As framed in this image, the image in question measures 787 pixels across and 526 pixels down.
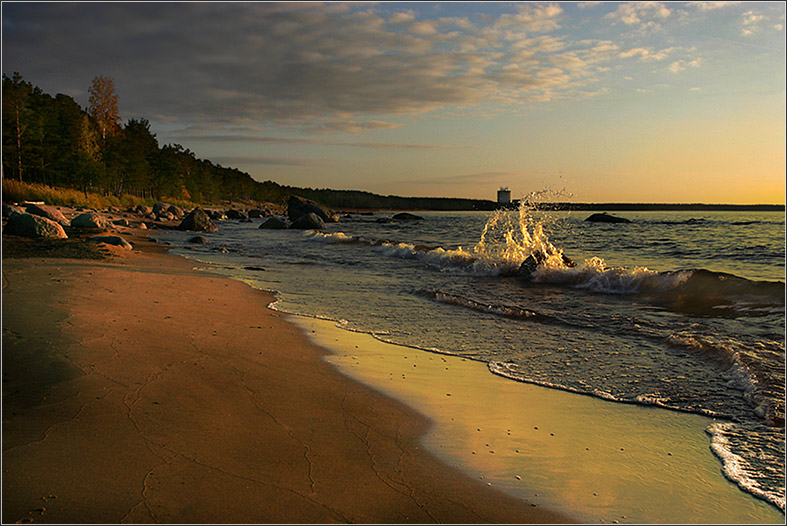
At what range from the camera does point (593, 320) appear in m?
8.62

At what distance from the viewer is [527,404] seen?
4.78 m

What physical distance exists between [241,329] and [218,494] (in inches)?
171

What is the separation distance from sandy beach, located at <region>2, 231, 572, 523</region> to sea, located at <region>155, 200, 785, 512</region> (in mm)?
1954

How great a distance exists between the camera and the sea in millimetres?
4848

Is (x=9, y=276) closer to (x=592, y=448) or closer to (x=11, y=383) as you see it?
(x=11, y=383)

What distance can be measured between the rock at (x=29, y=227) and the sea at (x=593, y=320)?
4062 mm

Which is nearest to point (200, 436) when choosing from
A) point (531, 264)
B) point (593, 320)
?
point (593, 320)

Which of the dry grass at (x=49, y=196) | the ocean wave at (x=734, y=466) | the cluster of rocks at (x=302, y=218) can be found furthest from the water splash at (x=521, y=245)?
the dry grass at (x=49, y=196)

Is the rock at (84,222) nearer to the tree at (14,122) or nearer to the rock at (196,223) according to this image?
the rock at (196,223)

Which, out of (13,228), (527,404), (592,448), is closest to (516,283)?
(527,404)

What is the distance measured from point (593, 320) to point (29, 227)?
51.7 ft

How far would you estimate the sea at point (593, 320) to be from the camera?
15.9 ft

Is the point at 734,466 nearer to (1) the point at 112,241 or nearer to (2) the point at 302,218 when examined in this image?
(1) the point at 112,241

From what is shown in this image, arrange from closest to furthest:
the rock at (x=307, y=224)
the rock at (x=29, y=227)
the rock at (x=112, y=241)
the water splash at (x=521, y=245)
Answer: the rock at (x=29, y=227) → the water splash at (x=521, y=245) → the rock at (x=112, y=241) → the rock at (x=307, y=224)
